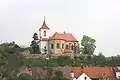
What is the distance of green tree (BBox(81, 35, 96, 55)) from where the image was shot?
7738cm

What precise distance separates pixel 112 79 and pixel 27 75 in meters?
12.5

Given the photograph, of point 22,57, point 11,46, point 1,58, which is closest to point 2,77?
point 1,58

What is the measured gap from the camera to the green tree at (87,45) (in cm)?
7738

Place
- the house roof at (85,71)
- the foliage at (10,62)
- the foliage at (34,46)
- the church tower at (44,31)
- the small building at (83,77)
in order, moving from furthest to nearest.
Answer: the church tower at (44,31) < the foliage at (34,46) < the house roof at (85,71) < the small building at (83,77) < the foliage at (10,62)

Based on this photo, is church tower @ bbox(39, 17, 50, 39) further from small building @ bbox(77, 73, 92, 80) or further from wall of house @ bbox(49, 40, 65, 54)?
small building @ bbox(77, 73, 92, 80)

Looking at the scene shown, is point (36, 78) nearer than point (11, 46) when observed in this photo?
Yes

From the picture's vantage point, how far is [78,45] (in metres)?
81.1

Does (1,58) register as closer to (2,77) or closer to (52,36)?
(2,77)

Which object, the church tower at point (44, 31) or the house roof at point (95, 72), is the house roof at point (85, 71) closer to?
the house roof at point (95, 72)

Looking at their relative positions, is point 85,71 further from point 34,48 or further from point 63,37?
point 63,37

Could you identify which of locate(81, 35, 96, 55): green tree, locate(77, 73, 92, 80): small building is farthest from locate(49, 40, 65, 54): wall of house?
locate(77, 73, 92, 80): small building

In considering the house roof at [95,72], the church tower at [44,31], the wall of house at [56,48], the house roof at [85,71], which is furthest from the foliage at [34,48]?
the house roof at [95,72]

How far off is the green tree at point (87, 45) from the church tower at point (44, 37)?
259 inches

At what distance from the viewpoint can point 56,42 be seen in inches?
3123
